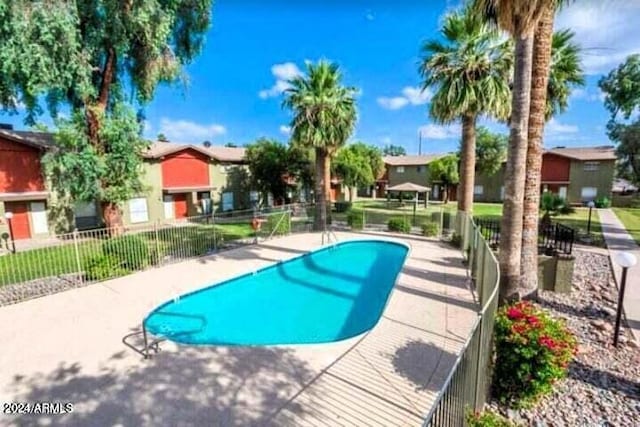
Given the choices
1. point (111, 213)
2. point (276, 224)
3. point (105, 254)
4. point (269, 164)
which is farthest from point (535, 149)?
point (269, 164)

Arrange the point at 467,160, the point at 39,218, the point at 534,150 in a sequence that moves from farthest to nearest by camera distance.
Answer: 1. the point at 39,218
2. the point at 467,160
3. the point at 534,150

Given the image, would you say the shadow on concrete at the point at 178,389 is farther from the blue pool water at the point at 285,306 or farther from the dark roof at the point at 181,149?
the dark roof at the point at 181,149

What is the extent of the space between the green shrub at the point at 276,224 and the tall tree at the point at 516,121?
1125 cm

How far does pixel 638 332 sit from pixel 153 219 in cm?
2339

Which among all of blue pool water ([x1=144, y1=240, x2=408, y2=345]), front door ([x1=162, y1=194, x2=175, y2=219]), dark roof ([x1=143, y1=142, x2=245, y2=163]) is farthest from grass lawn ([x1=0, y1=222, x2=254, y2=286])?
front door ([x1=162, y1=194, x2=175, y2=219])

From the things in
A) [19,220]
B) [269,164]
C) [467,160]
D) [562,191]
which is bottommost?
[19,220]

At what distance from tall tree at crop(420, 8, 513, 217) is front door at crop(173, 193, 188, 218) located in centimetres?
1852

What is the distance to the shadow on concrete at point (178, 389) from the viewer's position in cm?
402

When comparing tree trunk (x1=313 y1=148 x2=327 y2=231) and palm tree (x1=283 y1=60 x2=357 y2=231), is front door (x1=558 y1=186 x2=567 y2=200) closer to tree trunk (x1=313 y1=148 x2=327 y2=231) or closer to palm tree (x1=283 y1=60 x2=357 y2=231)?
palm tree (x1=283 y1=60 x2=357 y2=231)

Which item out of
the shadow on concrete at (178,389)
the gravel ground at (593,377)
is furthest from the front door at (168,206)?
the gravel ground at (593,377)

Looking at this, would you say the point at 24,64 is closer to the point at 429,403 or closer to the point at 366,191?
the point at 429,403

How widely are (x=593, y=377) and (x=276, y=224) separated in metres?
13.5

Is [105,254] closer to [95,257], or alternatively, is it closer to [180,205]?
[95,257]

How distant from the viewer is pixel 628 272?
9.42 metres
